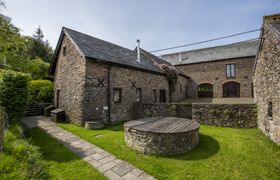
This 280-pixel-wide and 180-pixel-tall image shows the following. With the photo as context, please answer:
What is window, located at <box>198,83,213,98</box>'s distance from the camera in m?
21.7

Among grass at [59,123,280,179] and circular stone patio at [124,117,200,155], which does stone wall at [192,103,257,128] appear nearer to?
grass at [59,123,280,179]

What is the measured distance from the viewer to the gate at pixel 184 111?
9.38 metres

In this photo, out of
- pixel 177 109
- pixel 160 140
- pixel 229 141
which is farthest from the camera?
pixel 177 109

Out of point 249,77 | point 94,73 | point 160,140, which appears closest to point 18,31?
point 94,73

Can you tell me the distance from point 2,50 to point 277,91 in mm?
15509

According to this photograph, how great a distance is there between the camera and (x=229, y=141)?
239 inches

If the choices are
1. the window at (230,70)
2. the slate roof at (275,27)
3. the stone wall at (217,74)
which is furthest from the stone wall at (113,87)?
the window at (230,70)

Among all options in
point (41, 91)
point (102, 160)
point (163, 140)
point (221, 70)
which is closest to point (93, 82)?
point (102, 160)

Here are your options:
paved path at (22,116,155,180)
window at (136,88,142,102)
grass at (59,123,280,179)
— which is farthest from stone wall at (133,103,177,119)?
paved path at (22,116,155,180)

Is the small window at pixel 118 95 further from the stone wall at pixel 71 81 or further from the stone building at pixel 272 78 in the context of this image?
the stone building at pixel 272 78

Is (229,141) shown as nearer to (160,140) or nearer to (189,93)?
(160,140)

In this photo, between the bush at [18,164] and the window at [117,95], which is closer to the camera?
the bush at [18,164]

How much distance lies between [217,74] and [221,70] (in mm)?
731

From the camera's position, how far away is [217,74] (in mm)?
20906
